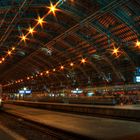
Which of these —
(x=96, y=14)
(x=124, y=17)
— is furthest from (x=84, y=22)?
(x=124, y=17)

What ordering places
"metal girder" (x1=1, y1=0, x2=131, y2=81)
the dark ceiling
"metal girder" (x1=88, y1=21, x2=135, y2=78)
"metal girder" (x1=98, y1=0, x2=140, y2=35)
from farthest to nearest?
"metal girder" (x1=88, y1=21, x2=135, y2=78) < "metal girder" (x1=98, y1=0, x2=140, y2=35) < the dark ceiling < "metal girder" (x1=1, y1=0, x2=131, y2=81)

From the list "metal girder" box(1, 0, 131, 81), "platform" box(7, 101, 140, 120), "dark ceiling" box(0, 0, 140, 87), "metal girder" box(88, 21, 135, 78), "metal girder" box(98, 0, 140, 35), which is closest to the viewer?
"platform" box(7, 101, 140, 120)

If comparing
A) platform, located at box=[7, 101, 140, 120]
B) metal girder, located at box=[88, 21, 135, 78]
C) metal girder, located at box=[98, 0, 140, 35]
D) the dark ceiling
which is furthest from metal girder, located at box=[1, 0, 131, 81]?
platform, located at box=[7, 101, 140, 120]

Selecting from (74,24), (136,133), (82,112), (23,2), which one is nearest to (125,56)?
(74,24)

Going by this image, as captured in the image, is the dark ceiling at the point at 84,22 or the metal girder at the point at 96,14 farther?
the dark ceiling at the point at 84,22

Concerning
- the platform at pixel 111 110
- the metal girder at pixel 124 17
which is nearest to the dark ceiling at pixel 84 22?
the metal girder at pixel 124 17

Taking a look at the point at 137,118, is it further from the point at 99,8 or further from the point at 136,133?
the point at 99,8

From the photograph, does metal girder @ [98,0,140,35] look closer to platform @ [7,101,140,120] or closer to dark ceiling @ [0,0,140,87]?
dark ceiling @ [0,0,140,87]

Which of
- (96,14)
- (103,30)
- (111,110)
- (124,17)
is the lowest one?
(111,110)

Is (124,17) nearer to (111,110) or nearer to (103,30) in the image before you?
(103,30)

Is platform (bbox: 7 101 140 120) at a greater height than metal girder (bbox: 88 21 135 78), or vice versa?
metal girder (bbox: 88 21 135 78)

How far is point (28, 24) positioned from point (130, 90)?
721 inches

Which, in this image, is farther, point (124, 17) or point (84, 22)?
point (84, 22)

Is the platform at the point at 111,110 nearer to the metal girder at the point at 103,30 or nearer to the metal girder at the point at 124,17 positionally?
the metal girder at the point at 124,17
